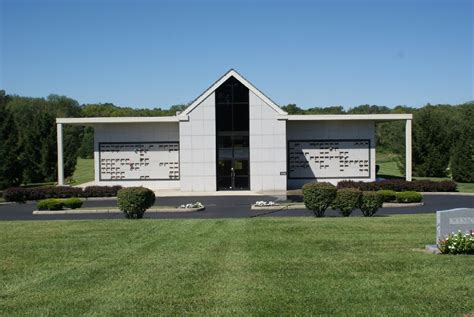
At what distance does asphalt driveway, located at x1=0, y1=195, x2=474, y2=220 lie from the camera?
23.7 meters

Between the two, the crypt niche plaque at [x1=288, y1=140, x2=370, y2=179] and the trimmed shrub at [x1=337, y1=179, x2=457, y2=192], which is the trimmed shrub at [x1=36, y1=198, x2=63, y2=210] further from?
the crypt niche plaque at [x1=288, y1=140, x2=370, y2=179]

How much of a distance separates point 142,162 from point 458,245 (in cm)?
3214

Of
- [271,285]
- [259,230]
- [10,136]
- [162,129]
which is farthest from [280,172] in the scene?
[271,285]

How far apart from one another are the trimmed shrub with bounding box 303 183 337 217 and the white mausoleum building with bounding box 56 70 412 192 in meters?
19.1

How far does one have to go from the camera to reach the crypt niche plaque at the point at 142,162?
41188 millimetres

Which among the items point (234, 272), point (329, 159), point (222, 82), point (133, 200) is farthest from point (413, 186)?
point (234, 272)

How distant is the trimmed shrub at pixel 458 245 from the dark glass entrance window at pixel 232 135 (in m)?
28.2

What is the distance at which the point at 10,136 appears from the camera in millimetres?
43719

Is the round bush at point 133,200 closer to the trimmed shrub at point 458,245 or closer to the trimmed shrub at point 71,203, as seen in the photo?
the trimmed shrub at point 71,203

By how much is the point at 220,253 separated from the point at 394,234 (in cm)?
459

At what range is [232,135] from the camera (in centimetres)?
3891

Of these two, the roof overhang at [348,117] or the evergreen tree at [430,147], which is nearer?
the roof overhang at [348,117]

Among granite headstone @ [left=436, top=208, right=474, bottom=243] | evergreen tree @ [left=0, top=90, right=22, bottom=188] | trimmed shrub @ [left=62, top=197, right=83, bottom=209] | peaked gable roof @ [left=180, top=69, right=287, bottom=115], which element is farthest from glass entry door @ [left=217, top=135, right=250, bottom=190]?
granite headstone @ [left=436, top=208, right=474, bottom=243]

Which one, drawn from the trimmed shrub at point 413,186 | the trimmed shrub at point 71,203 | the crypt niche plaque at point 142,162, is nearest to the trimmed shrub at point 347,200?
the trimmed shrub at point 71,203
